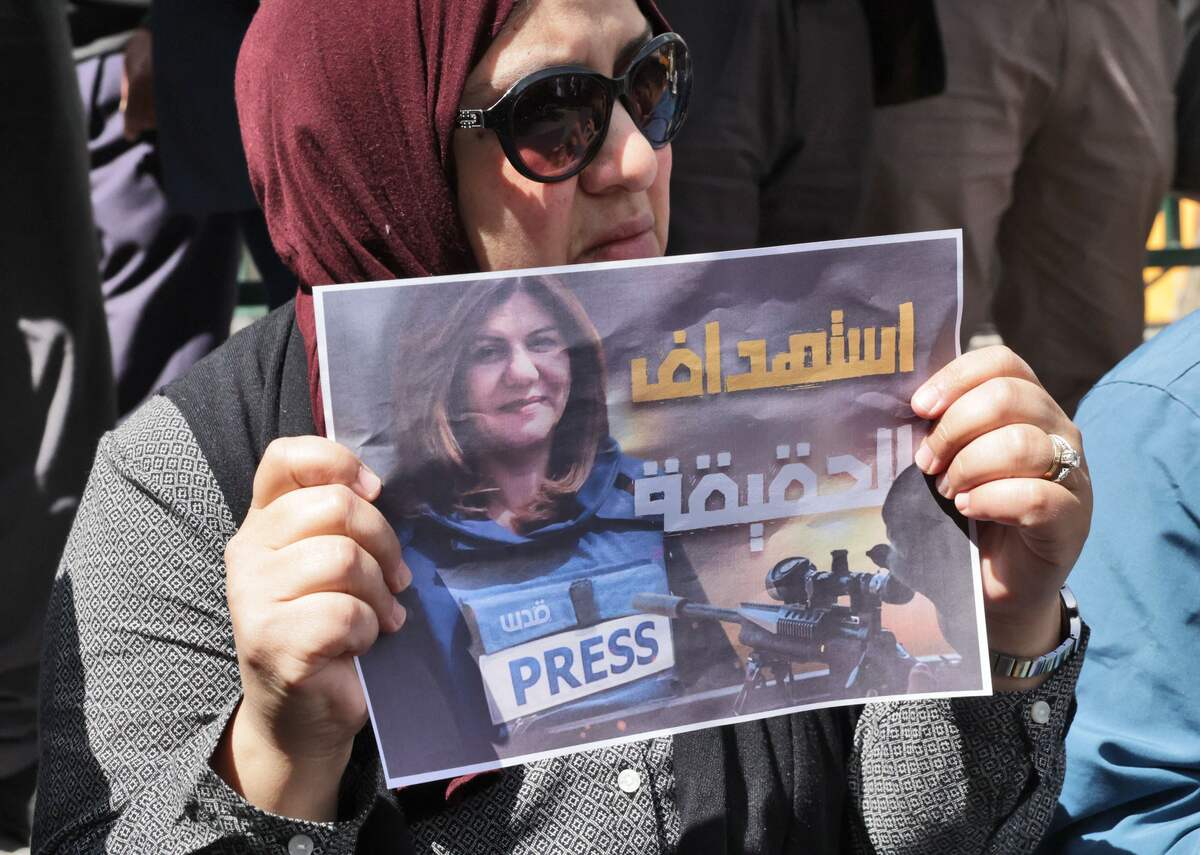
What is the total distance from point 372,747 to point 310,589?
0.85 feet

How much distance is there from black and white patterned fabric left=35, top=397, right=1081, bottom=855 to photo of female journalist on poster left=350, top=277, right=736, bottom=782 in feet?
0.58

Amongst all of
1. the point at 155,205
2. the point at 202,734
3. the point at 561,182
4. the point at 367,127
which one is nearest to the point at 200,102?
the point at 155,205

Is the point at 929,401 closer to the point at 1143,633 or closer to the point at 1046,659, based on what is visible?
the point at 1046,659

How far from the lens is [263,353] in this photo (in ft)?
4.88

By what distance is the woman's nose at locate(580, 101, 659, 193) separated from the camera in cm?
138

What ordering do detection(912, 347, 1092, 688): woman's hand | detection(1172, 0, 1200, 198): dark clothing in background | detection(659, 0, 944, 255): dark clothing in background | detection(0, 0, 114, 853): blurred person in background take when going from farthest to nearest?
detection(1172, 0, 1200, 198): dark clothing in background, detection(659, 0, 944, 255): dark clothing in background, detection(0, 0, 114, 853): blurred person in background, detection(912, 347, 1092, 688): woman's hand

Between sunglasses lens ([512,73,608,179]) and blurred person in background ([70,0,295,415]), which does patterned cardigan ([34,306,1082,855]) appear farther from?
blurred person in background ([70,0,295,415])

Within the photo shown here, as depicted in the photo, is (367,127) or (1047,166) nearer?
(367,127)

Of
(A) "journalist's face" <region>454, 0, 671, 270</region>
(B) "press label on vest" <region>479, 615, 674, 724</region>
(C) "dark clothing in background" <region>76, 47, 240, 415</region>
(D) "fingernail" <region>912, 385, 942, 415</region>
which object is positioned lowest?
(C) "dark clothing in background" <region>76, 47, 240, 415</region>

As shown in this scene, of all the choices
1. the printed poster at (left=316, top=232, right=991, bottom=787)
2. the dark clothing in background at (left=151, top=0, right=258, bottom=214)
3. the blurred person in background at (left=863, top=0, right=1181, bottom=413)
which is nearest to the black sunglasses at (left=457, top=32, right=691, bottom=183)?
the printed poster at (left=316, top=232, right=991, bottom=787)

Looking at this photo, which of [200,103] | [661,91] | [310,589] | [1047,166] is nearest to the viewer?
[310,589]

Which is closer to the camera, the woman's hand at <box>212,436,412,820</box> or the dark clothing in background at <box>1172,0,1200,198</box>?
the woman's hand at <box>212,436,412,820</box>

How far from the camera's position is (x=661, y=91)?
1449 mm

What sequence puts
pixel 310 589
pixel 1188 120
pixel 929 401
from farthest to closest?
pixel 1188 120 → pixel 929 401 → pixel 310 589
